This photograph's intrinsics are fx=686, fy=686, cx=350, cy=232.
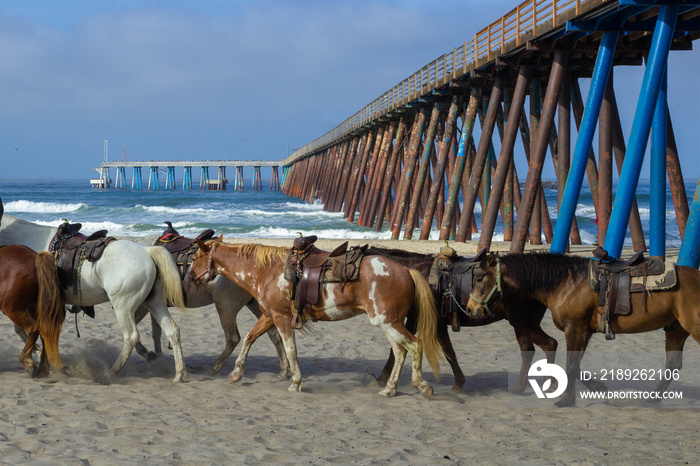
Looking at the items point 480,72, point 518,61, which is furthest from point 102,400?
point 480,72

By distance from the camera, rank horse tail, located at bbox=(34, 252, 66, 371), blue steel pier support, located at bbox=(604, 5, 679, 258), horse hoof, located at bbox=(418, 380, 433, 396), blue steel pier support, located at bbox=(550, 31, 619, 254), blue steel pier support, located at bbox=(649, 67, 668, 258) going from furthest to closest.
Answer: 1. blue steel pier support, located at bbox=(550, 31, 619, 254)
2. blue steel pier support, located at bbox=(649, 67, 668, 258)
3. blue steel pier support, located at bbox=(604, 5, 679, 258)
4. horse tail, located at bbox=(34, 252, 66, 371)
5. horse hoof, located at bbox=(418, 380, 433, 396)

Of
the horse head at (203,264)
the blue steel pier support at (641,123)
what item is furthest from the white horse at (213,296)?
the blue steel pier support at (641,123)

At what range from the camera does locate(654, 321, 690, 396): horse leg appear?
6.40 metres

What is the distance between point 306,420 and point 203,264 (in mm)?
2341

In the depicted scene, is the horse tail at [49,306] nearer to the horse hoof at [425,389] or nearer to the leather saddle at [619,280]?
the horse hoof at [425,389]

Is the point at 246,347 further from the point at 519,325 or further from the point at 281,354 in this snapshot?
the point at 519,325

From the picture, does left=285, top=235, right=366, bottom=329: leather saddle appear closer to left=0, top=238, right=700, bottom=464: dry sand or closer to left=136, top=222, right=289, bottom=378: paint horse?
left=0, top=238, right=700, bottom=464: dry sand

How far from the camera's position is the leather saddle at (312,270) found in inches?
264

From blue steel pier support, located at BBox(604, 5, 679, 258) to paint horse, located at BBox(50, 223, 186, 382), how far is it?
258 inches

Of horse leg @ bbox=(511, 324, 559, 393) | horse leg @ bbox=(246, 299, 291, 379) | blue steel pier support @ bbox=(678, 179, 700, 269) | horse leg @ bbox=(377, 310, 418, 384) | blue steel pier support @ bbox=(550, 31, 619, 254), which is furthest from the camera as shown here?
blue steel pier support @ bbox=(550, 31, 619, 254)

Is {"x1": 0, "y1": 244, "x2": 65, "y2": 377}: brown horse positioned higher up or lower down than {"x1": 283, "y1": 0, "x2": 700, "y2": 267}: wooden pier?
lower down

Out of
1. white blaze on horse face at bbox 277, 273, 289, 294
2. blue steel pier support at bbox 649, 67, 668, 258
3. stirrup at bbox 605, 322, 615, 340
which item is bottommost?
stirrup at bbox 605, 322, 615, 340

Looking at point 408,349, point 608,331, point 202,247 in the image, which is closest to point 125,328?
point 202,247

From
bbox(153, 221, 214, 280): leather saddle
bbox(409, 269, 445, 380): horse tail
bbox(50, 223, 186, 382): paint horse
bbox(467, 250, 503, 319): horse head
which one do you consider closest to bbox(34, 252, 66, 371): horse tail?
bbox(50, 223, 186, 382): paint horse
